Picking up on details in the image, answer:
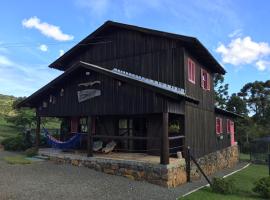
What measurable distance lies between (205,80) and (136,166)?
9299mm

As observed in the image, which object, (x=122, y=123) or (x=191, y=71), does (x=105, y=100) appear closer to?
(x=122, y=123)

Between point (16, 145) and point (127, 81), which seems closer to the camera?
point (127, 81)

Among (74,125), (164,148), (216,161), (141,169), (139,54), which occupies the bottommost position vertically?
(216,161)

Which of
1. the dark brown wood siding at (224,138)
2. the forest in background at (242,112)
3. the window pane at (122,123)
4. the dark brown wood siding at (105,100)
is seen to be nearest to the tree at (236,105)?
the forest in background at (242,112)

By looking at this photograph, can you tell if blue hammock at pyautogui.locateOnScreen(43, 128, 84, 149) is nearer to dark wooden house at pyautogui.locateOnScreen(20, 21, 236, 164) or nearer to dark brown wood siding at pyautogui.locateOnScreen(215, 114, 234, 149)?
dark wooden house at pyautogui.locateOnScreen(20, 21, 236, 164)

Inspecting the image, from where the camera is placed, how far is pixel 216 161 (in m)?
22.3

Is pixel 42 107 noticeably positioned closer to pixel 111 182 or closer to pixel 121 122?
pixel 121 122

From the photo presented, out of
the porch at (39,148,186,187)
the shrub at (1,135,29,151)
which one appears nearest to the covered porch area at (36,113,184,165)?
the porch at (39,148,186,187)

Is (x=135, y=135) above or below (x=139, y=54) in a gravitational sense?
below

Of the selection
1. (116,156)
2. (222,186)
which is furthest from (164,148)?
(116,156)

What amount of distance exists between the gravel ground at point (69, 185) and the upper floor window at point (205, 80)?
7168 millimetres

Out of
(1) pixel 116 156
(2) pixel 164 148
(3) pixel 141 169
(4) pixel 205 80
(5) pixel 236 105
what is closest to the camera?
(2) pixel 164 148

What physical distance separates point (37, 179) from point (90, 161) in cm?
329

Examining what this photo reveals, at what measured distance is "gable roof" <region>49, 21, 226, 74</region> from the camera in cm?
1624
